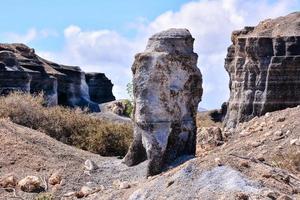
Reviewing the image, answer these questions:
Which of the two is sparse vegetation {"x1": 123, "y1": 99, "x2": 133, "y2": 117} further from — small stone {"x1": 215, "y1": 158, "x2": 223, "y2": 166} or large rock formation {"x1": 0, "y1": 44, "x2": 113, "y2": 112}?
small stone {"x1": 215, "y1": 158, "x2": 223, "y2": 166}

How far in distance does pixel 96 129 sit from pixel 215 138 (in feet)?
10.6

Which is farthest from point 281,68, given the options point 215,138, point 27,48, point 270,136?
point 27,48

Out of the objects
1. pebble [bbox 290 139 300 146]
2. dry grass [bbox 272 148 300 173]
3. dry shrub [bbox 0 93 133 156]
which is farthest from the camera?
dry shrub [bbox 0 93 133 156]

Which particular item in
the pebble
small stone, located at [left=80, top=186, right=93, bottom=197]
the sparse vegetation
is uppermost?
the sparse vegetation

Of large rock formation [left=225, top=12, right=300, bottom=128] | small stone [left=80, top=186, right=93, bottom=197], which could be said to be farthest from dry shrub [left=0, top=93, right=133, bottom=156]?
small stone [left=80, top=186, right=93, bottom=197]

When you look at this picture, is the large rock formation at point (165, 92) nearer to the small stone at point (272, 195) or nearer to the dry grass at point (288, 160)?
the dry grass at point (288, 160)

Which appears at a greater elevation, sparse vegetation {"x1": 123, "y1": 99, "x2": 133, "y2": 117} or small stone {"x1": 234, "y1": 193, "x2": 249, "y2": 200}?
sparse vegetation {"x1": 123, "y1": 99, "x2": 133, "y2": 117}

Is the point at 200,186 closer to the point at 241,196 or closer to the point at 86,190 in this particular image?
the point at 241,196

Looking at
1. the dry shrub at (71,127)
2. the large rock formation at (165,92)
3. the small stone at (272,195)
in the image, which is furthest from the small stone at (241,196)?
the dry shrub at (71,127)

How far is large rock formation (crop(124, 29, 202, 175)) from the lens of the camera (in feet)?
45.3

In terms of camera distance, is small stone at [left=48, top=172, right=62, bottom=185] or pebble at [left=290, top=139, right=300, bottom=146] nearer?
small stone at [left=48, top=172, right=62, bottom=185]

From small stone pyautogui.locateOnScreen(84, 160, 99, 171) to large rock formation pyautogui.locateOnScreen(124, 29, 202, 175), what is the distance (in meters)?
0.91

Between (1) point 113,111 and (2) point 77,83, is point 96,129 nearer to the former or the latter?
(1) point 113,111

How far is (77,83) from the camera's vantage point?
46.8 m
